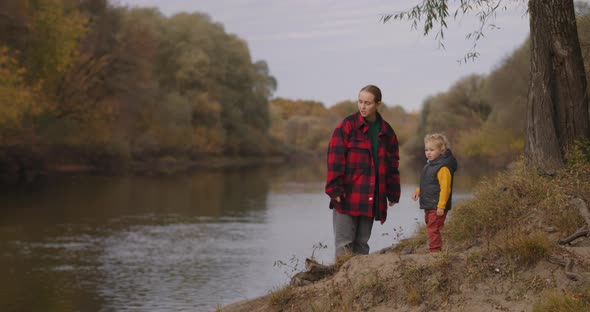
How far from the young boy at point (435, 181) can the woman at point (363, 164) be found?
462 millimetres

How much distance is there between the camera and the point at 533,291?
6.93m

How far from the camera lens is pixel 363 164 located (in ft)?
26.0

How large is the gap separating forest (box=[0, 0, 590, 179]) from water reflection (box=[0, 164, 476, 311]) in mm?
5954

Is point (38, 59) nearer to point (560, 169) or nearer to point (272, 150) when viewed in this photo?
point (560, 169)

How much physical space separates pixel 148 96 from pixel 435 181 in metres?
46.2

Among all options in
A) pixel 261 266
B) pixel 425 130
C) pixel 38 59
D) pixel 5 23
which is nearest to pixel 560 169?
pixel 261 266

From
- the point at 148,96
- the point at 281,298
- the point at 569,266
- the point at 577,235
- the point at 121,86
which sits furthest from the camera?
the point at 148,96

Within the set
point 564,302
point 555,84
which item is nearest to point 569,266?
point 564,302

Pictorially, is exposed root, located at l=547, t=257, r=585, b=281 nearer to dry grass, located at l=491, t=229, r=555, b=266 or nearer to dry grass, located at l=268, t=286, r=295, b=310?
dry grass, located at l=491, t=229, r=555, b=266

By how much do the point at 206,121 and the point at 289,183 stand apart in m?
24.4

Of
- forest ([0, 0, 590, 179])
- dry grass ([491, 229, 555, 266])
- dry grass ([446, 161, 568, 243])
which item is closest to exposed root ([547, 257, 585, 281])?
dry grass ([491, 229, 555, 266])

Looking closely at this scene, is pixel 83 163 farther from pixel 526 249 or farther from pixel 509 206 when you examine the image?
pixel 526 249

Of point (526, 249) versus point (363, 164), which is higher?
point (363, 164)

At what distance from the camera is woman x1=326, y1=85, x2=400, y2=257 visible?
7.83 meters
